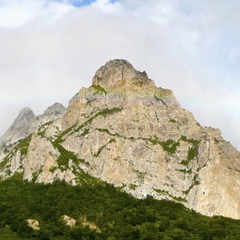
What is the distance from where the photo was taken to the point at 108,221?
178m

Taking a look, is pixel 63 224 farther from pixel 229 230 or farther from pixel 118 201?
pixel 229 230

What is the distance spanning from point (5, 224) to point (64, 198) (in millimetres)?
29534

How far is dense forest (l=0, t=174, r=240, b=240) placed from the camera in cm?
16812

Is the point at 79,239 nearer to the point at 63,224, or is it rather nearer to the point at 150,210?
the point at 63,224

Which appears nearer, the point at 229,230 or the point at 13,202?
the point at 229,230

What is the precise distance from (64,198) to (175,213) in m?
47.2

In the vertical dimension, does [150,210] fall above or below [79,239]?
above

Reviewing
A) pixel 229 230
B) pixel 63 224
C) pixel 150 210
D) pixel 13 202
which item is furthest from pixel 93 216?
pixel 229 230

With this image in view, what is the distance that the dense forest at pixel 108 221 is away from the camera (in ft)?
552

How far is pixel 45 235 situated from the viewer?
553ft

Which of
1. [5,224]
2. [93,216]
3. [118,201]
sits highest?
[118,201]

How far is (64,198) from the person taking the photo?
19925 centimetres

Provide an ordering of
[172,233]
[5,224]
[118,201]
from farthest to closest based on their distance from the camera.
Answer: [118,201]
[5,224]
[172,233]

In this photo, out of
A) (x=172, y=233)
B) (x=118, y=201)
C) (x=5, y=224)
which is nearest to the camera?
(x=172, y=233)
